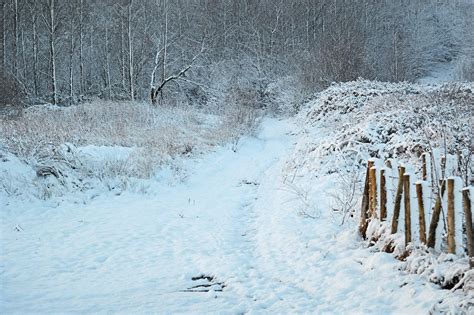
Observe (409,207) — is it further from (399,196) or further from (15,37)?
→ (15,37)

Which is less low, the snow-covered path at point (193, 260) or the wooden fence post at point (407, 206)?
the wooden fence post at point (407, 206)

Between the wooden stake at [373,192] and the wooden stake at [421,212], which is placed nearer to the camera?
the wooden stake at [421,212]

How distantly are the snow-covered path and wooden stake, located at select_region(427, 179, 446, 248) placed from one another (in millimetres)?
487

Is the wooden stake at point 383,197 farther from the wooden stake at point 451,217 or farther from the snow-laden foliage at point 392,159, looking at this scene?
Answer: the wooden stake at point 451,217

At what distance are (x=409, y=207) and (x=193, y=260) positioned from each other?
3.09 meters

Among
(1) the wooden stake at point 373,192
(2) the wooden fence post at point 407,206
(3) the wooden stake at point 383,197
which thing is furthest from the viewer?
(1) the wooden stake at point 373,192

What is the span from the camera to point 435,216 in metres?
4.24

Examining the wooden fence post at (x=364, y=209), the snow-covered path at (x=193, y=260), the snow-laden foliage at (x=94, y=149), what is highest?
the snow-laden foliage at (x=94, y=149)

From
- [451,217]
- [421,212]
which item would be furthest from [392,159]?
[451,217]

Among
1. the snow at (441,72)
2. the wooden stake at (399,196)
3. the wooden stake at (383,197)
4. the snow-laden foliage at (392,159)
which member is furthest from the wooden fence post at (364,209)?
the snow at (441,72)

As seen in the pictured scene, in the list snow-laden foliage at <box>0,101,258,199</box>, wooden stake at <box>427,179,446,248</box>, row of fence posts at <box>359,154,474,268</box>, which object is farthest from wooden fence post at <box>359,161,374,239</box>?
snow-laden foliage at <box>0,101,258,199</box>

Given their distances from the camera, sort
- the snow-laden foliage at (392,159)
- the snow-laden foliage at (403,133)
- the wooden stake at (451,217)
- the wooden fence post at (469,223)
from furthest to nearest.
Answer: the snow-laden foliage at (403,133) < the snow-laden foliage at (392,159) < the wooden stake at (451,217) < the wooden fence post at (469,223)

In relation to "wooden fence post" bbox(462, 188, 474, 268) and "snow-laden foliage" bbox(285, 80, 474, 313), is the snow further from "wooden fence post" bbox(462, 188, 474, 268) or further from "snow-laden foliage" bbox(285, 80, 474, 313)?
"wooden fence post" bbox(462, 188, 474, 268)

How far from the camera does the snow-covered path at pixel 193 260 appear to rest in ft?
14.1
